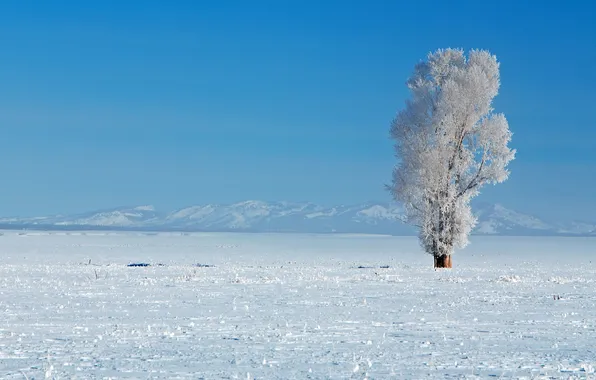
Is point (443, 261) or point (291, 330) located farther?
point (443, 261)

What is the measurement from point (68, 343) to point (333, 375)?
17.0 feet

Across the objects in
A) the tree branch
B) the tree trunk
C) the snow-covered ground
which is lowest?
the snow-covered ground

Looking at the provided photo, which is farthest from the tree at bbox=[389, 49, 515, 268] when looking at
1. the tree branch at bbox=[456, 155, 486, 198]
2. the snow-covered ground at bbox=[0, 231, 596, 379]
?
the snow-covered ground at bbox=[0, 231, 596, 379]

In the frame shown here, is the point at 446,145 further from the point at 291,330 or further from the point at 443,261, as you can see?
the point at 291,330

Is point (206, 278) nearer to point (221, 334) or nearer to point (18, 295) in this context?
point (18, 295)

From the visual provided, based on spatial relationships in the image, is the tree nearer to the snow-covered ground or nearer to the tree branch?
the tree branch

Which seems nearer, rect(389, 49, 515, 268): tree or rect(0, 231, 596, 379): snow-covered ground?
rect(0, 231, 596, 379): snow-covered ground

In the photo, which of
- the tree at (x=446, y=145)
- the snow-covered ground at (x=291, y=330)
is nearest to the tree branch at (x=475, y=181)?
the tree at (x=446, y=145)

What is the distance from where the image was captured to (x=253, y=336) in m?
15.4

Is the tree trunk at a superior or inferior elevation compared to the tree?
inferior

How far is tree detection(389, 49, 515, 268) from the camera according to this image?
4172 cm

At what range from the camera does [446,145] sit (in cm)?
4212

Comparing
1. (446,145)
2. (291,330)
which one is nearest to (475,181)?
(446,145)

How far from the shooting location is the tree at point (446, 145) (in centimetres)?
4172
